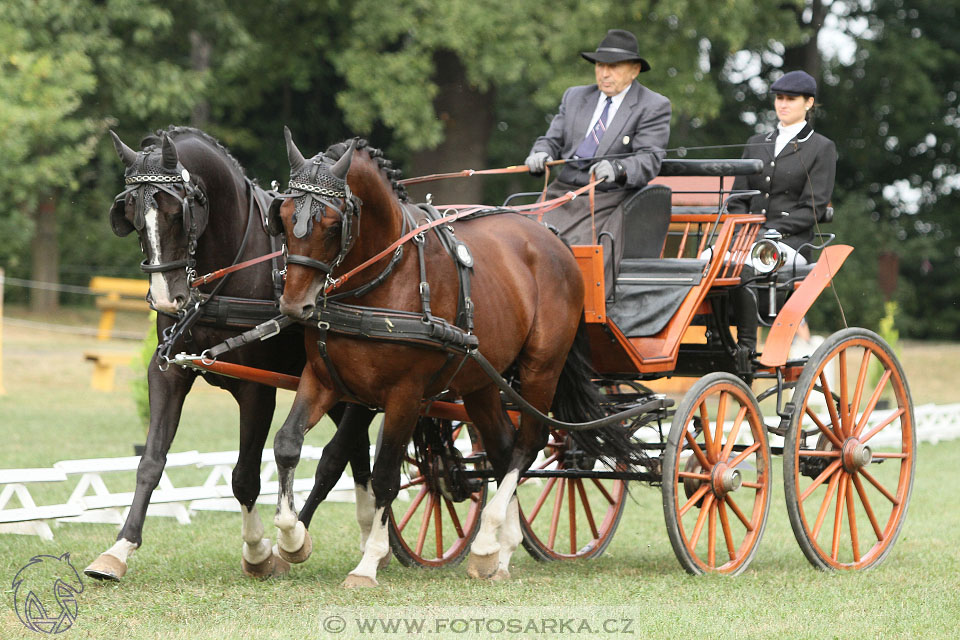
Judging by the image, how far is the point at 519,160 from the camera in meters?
27.6

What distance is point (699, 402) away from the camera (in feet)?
20.8

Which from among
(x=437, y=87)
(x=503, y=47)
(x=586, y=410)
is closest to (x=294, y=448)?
(x=586, y=410)

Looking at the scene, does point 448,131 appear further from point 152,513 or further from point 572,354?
point 572,354

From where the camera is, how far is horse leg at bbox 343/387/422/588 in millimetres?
5590

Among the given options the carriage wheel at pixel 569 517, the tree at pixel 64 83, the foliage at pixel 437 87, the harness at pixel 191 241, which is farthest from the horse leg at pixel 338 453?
the tree at pixel 64 83

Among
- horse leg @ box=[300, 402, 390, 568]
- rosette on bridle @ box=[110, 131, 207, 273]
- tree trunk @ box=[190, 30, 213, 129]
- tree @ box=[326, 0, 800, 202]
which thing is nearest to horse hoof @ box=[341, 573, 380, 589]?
horse leg @ box=[300, 402, 390, 568]

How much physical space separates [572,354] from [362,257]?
162 cm

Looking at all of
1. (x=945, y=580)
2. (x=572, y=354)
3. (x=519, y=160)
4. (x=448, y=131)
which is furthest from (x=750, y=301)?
(x=519, y=160)

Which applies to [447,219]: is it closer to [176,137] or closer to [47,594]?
[176,137]

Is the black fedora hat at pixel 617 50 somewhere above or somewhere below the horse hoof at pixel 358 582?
above

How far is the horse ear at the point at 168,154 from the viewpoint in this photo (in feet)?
17.5

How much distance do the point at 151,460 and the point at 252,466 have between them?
0.57 metres

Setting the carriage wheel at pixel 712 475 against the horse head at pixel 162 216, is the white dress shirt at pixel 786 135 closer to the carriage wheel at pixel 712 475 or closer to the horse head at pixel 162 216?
the carriage wheel at pixel 712 475

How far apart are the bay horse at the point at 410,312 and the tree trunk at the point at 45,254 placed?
17.3m
